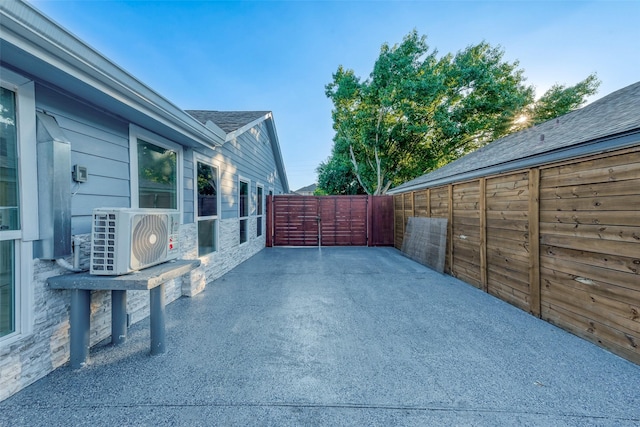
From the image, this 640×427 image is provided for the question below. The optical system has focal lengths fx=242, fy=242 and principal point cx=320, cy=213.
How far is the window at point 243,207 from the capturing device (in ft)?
19.9

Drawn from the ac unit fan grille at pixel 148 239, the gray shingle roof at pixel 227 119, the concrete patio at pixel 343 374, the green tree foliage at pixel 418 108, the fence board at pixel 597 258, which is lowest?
the concrete patio at pixel 343 374

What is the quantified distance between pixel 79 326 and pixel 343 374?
217cm

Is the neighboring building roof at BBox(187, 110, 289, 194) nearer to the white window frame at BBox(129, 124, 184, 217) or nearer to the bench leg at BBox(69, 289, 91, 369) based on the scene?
the white window frame at BBox(129, 124, 184, 217)

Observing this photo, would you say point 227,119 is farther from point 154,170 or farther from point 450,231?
point 450,231

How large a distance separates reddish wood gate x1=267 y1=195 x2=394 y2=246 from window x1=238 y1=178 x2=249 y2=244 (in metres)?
2.10

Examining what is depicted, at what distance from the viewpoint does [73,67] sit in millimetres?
1706

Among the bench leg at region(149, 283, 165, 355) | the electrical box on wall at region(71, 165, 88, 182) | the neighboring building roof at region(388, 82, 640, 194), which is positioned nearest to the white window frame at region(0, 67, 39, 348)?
the electrical box on wall at region(71, 165, 88, 182)

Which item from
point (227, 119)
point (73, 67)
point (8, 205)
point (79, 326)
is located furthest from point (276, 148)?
point (79, 326)

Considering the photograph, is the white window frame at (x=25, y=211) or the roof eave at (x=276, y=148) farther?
the roof eave at (x=276, y=148)

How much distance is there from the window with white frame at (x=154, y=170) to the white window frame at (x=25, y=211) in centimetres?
99

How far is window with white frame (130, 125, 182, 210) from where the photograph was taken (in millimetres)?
2864

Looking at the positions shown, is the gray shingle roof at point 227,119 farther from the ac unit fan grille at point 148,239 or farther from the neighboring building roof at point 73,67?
the ac unit fan grille at point 148,239

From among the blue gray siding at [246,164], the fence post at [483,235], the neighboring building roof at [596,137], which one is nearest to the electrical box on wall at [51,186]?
the blue gray siding at [246,164]

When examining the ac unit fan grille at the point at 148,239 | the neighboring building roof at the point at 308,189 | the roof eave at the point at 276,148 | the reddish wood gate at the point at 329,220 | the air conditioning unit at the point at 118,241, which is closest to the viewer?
the air conditioning unit at the point at 118,241
